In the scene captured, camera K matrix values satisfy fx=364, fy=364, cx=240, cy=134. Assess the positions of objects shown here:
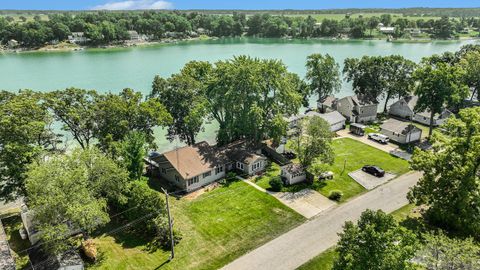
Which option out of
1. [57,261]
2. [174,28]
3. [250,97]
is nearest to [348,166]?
[250,97]

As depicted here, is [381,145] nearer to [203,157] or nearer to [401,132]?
[401,132]

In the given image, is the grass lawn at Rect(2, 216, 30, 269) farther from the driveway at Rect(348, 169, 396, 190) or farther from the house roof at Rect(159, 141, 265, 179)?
the driveway at Rect(348, 169, 396, 190)

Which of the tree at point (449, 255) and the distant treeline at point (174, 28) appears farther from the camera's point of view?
the distant treeline at point (174, 28)

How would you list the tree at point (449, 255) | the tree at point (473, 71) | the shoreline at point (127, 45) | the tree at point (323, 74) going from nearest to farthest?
the tree at point (449, 255)
the tree at point (473, 71)
the tree at point (323, 74)
the shoreline at point (127, 45)

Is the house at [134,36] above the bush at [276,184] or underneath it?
above

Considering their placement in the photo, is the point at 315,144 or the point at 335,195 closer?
the point at 335,195

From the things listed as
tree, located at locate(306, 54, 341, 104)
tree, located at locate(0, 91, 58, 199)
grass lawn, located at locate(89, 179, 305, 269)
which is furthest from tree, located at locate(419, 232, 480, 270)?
tree, located at locate(306, 54, 341, 104)

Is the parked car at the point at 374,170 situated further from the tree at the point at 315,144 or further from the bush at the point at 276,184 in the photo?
the bush at the point at 276,184

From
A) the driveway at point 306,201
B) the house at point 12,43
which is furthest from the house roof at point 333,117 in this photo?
the house at point 12,43
